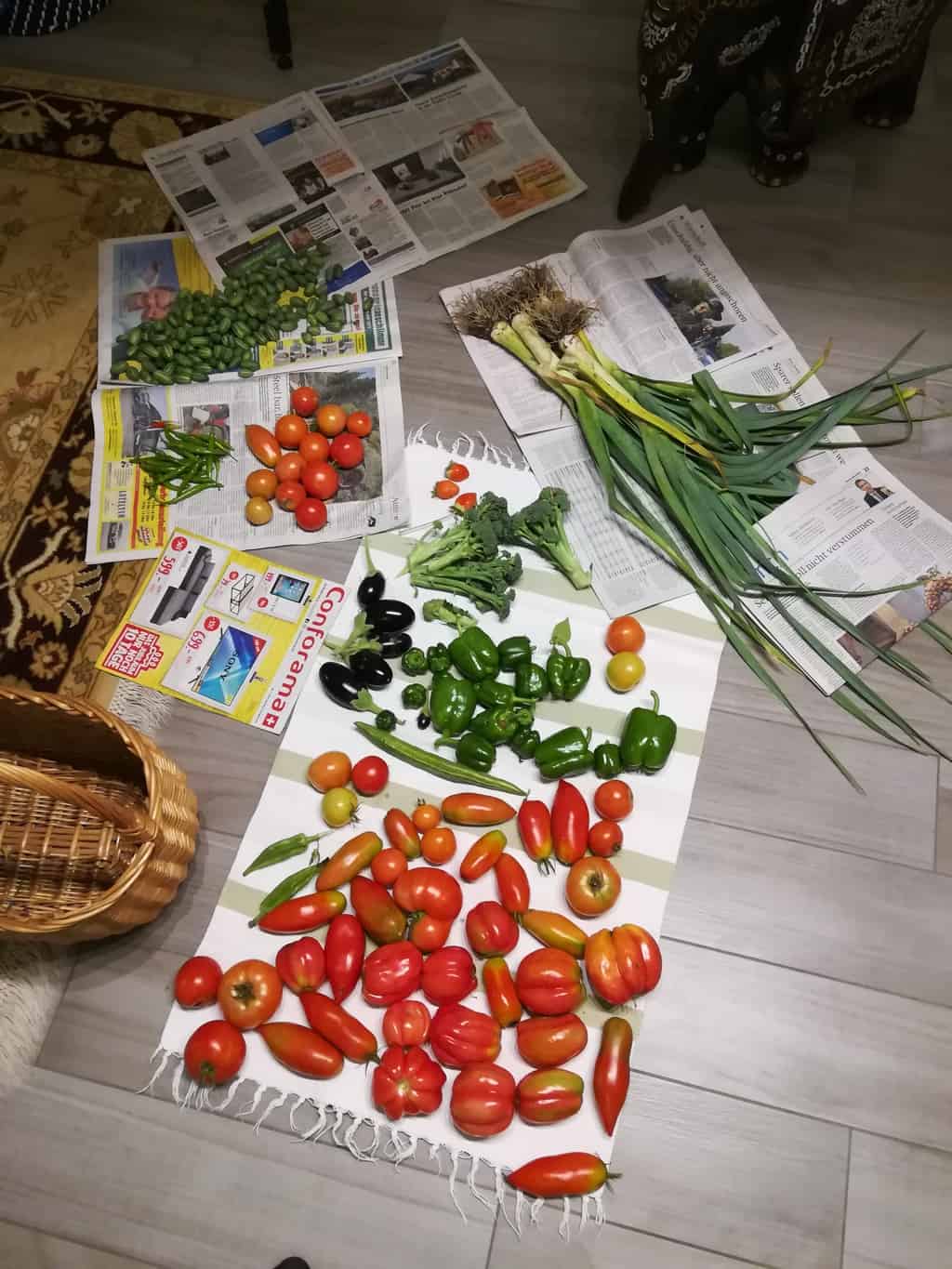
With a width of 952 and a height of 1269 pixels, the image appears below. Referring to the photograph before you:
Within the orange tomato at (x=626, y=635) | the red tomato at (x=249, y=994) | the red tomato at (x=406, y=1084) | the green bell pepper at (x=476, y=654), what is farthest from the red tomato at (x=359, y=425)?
the red tomato at (x=406, y=1084)

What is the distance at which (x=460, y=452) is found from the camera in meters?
1.68

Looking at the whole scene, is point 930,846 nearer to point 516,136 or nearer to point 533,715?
point 533,715

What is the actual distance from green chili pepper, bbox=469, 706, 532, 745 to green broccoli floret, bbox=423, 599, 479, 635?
0.17 metres

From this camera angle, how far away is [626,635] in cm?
147

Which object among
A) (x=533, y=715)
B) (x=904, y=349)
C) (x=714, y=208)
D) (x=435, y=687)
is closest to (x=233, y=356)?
(x=435, y=687)

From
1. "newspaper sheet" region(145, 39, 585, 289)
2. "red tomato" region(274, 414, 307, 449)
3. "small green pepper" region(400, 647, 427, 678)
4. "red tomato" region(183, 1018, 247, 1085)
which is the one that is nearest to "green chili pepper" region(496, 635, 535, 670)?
→ "small green pepper" region(400, 647, 427, 678)

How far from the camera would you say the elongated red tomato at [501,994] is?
1239mm

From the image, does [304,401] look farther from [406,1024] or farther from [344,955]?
[406,1024]

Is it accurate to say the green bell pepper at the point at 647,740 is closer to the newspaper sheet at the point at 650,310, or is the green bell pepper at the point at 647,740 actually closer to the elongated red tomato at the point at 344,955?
the elongated red tomato at the point at 344,955

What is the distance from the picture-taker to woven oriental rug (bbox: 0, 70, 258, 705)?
5.12 ft

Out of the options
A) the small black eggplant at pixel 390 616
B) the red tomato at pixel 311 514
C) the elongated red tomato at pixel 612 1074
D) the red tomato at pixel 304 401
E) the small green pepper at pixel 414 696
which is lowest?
the elongated red tomato at pixel 612 1074

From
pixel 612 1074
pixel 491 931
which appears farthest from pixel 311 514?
pixel 612 1074

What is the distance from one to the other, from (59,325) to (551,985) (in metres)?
1.52

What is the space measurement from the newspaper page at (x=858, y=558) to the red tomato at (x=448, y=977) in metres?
0.70
